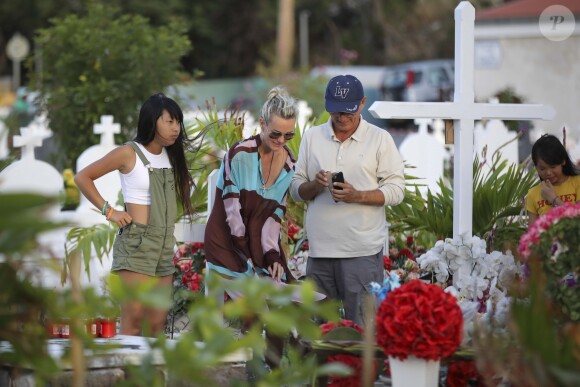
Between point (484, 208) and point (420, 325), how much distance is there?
11.1 feet

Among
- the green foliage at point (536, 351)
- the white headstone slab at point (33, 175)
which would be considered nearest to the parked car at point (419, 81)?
the white headstone slab at point (33, 175)

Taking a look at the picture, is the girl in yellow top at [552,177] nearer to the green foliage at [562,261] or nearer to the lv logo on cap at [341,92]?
the lv logo on cap at [341,92]

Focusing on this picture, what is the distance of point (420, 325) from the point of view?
175 inches

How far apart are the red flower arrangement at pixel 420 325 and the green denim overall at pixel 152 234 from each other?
205 centimetres

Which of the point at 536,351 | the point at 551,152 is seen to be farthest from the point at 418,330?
the point at 551,152

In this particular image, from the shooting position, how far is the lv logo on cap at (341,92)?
6078mm

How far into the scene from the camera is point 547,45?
82.4 ft

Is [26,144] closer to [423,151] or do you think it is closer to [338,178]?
[423,151]

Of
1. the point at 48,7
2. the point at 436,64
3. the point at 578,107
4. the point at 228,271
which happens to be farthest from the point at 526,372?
the point at 48,7

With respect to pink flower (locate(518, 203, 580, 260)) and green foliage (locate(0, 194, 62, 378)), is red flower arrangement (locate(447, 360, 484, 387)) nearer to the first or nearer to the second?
pink flower (locate(518, 203, 580, 260))

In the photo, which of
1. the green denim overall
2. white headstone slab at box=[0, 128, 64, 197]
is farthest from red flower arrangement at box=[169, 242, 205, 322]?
white headstone slab at box=[0, 128, 64, 197]

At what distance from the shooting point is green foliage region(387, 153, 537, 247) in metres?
7.66

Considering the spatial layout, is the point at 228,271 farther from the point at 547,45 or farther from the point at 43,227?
the point at 547,45

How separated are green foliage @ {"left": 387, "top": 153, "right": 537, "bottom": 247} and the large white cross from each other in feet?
1.70
